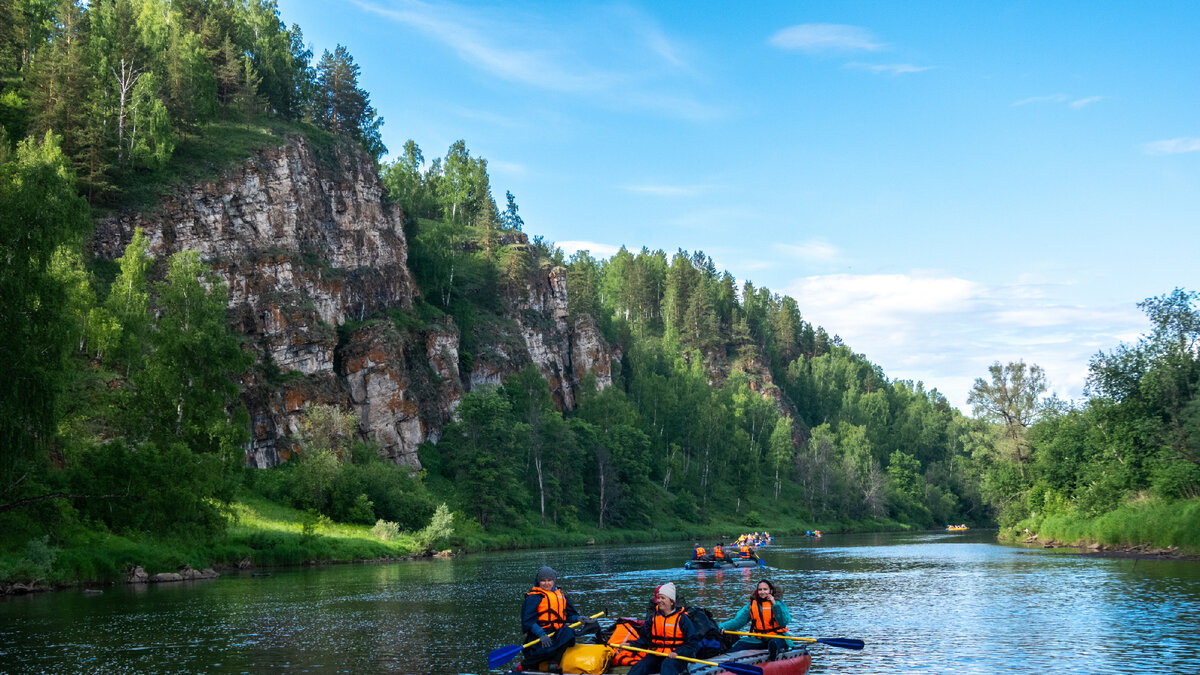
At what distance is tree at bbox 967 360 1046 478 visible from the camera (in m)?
83.9

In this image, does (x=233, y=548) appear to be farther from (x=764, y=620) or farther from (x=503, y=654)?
(x=764, y=620)

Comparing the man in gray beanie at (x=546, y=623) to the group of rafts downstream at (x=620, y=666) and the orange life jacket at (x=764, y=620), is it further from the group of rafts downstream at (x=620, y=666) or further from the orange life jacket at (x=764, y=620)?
the orange life jacket at (x=764, y=620)

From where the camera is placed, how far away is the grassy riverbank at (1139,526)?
166 feet

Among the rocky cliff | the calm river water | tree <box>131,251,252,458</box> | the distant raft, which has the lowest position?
the distant raft

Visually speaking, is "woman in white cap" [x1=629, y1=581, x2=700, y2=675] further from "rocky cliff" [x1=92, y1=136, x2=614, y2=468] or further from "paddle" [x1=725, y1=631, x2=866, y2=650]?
"rocky cliff" [x1=92, y1=136, x2=614, y2=468]

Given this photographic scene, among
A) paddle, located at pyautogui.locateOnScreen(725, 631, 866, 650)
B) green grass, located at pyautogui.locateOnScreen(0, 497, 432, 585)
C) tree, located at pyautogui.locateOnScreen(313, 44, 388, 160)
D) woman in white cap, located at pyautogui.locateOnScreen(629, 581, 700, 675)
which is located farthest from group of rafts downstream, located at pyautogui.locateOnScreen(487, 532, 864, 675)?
tree, located at pyautogui.locateOnScreen(313, 44, 388, 160)

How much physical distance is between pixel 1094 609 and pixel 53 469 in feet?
148

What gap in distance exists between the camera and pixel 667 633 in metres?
19.7

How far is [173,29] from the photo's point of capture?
99.6 m

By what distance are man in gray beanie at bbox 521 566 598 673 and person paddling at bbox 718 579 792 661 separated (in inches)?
167

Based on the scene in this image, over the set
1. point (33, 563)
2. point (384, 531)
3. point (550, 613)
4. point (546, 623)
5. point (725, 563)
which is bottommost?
point (725, 563)

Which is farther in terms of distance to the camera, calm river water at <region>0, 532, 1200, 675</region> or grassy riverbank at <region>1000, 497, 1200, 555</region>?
grassy riverbank at <region>1000, 497, 1200, 555</region>

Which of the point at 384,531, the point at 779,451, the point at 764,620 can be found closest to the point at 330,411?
the point at 384,531

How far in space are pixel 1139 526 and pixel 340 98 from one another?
11445 cm
